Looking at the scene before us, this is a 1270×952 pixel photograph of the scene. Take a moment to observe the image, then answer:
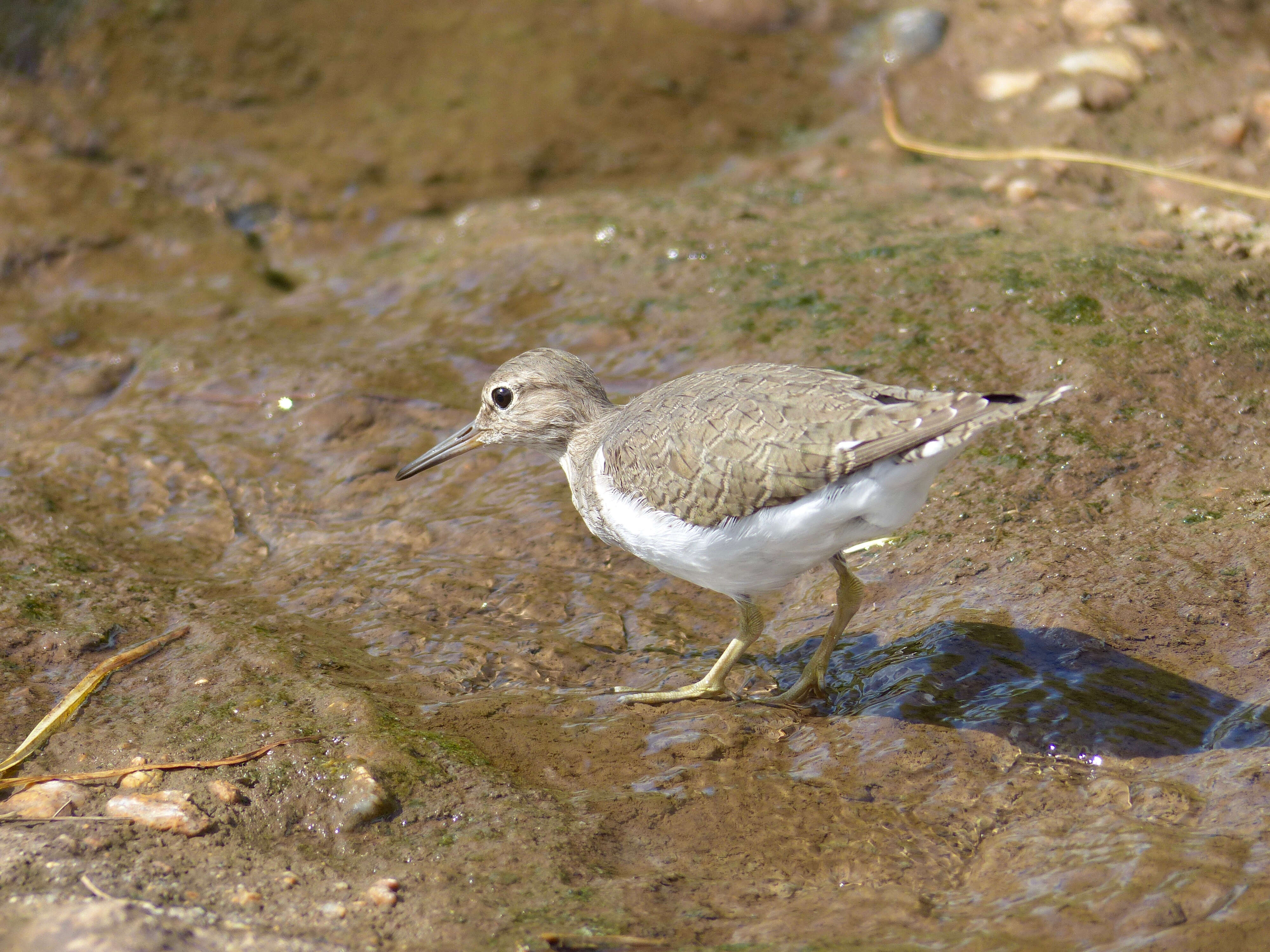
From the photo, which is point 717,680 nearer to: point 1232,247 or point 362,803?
point 362,803

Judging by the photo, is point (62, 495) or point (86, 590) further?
point (62, 495)

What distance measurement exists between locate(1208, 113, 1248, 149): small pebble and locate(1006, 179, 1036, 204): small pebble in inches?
59.2

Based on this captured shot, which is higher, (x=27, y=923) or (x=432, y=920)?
(x=27, y=923)

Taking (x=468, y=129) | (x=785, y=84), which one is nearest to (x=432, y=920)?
(x=468, y=129)

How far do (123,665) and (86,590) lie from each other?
28.8 inches

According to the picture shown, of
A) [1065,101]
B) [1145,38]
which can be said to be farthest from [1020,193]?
[1145,38]

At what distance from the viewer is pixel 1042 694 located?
4.22 m

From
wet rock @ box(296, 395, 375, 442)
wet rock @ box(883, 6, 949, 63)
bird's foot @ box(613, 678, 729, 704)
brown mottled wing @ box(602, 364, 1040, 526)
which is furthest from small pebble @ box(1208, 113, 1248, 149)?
wet rock @ box(296, 395, 375, 442)

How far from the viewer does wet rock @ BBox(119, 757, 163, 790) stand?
3.89 metres

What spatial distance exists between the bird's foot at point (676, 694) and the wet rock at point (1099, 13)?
6841mm

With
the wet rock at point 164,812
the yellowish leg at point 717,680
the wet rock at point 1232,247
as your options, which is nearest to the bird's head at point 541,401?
the yellowish leg at point 717,680

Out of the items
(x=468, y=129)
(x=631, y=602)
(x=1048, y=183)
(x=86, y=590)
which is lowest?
(x=631, y=602)

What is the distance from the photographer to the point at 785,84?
9.29m

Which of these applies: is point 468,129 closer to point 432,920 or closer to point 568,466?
point 568,466
